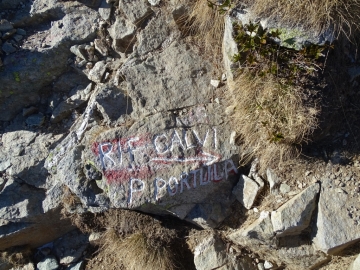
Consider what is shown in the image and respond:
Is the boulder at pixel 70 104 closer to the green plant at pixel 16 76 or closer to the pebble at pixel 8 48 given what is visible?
the green plant at pixel 16 76

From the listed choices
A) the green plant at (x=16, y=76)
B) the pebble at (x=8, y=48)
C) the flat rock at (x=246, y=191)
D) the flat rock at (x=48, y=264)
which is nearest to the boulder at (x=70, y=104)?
the green plant at (x=16, y=76)

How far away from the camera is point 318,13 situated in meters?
3.85

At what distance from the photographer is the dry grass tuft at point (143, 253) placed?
15.5ft

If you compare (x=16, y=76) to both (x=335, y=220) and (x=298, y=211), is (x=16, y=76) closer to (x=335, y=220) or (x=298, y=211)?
(x=298, y=211)

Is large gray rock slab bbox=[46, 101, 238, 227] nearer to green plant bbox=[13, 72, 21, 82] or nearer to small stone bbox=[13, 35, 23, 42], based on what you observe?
green plant bbox=[13, 72, 21, 82]

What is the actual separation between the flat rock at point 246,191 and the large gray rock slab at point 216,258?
0.60 meters

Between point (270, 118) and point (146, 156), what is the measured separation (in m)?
1.47

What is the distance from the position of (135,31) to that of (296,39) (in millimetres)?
2045

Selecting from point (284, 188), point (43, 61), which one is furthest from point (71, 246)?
point (284, 188)

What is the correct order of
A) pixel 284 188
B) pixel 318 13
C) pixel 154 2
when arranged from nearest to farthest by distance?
pixel 318 13
pixel 284 188
pixel 154 2

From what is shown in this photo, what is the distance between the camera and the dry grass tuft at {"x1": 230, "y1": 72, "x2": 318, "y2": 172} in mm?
3855

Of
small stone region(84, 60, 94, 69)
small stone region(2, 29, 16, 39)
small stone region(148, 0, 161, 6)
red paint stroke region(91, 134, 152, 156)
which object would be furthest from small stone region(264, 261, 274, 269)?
small stone region(2, 29, 16, 39)

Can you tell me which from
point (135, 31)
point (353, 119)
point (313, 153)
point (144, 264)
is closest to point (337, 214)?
point (313, 153)

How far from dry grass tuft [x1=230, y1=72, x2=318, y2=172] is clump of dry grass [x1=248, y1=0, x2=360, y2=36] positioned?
65 centimetres
